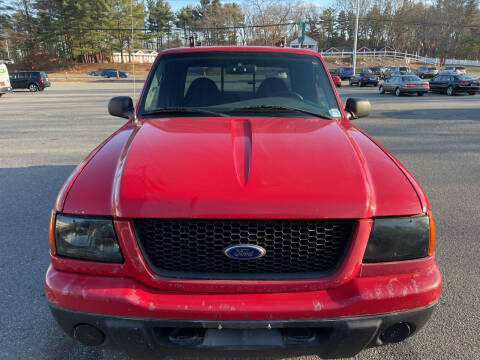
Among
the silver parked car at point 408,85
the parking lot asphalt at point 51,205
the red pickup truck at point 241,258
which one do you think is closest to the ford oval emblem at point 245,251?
the red pickup truck at point 241,258

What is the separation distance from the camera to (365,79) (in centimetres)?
3366

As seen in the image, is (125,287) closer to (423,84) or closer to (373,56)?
(423,84)

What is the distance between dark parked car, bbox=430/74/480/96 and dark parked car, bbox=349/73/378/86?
1044cm

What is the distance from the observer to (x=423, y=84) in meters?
22.1

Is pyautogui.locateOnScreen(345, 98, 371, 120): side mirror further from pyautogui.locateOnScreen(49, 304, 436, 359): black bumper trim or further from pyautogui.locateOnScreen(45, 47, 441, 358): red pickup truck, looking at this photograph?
pyautogui.locateOnScreen(49, 304, 436, 359): black bumper trim

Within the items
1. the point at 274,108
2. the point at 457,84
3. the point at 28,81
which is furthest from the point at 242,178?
the point at 28,81

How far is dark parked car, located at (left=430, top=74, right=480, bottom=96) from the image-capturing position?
22.1 meters

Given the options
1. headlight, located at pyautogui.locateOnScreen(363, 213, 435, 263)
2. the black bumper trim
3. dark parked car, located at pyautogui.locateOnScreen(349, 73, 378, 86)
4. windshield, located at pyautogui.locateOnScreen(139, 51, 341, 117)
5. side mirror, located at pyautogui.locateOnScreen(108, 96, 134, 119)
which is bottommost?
dark parked car, located at pyautogui.locateOnScreen(349, 73, 378, 86)

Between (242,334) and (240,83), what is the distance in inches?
85.0

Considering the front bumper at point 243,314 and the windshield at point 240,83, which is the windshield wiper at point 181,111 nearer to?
the windshield at point 240,83

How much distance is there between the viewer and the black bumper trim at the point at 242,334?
1655mm

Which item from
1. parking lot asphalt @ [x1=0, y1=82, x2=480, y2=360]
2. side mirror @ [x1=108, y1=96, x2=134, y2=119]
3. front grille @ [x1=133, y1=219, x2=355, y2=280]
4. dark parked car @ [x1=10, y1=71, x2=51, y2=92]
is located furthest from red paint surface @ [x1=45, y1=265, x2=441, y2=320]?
dark parked car @ [x1=10, y1=71, x2=51, y2=92]

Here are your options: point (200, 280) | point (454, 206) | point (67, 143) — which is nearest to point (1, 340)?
point (200, 280)

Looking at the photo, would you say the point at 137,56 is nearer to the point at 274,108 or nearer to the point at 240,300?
the point at 274,108
